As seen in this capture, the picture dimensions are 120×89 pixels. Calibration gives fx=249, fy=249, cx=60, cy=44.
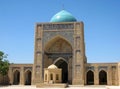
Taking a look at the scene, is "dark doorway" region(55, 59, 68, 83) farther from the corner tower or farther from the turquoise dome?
the turquoise dome

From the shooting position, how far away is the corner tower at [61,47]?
86.1 feet

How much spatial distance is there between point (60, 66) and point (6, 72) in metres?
6.44

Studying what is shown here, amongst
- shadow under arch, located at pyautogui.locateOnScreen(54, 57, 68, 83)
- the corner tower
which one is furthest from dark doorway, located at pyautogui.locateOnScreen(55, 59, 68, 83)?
the corner tower

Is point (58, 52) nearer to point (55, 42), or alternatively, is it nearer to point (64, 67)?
point (55, 42)

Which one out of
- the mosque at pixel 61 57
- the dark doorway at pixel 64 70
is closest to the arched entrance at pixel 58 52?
the mosque at pixel 61 57

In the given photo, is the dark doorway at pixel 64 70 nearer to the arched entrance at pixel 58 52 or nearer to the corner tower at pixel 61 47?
the arched entrance at pixel 58 52

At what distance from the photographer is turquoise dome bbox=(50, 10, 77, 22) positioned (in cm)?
2838

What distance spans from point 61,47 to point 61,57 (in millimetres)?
1279

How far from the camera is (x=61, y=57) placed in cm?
2838

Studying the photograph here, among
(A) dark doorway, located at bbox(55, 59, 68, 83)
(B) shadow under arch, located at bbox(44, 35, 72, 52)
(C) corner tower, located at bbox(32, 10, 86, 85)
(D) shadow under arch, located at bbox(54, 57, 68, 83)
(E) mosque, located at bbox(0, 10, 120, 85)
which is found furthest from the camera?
(A) dark doorway, located at bbox(55, 59, 68, 83)

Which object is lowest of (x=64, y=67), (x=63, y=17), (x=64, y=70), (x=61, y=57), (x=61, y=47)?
(x=64, y=70)

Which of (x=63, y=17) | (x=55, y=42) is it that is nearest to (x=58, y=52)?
(x=55, y=42)

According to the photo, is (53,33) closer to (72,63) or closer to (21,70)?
(72,63)

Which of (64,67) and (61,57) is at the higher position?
(61,57)
